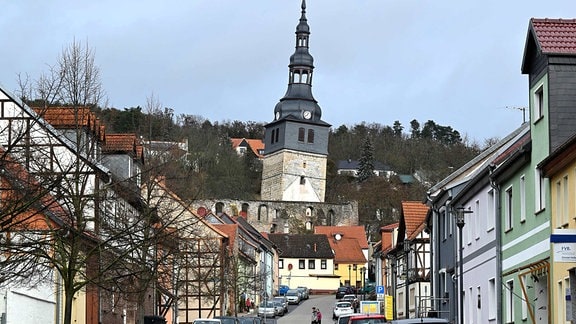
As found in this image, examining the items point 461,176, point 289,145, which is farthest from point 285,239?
point 461,176

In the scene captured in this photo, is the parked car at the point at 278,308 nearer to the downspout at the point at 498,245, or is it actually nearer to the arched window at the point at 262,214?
→ the downspout at the point at 498,245

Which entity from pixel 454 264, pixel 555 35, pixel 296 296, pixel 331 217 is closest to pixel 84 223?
pixel 555 35

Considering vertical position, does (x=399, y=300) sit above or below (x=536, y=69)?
below

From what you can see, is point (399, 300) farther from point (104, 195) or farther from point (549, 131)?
point (549, 131)

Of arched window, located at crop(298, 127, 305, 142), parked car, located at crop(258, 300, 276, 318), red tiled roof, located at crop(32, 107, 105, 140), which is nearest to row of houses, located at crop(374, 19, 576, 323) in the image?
red tiled roof, located at crop(32, 107, 105, 140)

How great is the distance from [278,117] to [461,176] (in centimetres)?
13306

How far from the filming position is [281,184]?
186 m

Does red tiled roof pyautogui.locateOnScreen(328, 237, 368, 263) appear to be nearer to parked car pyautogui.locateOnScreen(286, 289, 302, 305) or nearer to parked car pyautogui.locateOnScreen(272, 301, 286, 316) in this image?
parked car pyautogui.locateOnScreen(286, 289, 302, 305)

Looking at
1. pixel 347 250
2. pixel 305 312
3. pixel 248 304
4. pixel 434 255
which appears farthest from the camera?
pixel 347 250

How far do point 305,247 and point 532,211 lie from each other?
11553 centimetres

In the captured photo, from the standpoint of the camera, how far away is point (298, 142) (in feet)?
593

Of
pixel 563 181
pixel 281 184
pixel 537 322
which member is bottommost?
pixel 537 322

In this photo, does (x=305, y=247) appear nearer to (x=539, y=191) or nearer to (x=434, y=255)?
(x=434, y=255)

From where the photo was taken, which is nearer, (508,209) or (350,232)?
(508,209)
